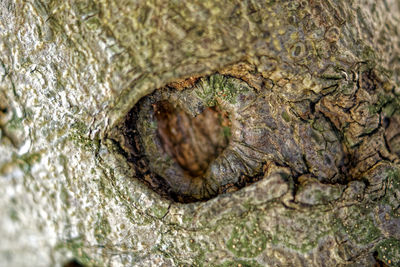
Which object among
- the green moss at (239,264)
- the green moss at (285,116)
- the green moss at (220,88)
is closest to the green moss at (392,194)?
the green moss at (285,116)

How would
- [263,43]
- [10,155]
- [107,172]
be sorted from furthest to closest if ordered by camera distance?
[10,155] < [107,172] < [263,43]

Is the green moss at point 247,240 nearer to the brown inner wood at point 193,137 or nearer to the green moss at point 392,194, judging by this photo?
the brown inner wood at point 193,137

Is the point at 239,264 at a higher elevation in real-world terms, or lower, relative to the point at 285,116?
lower

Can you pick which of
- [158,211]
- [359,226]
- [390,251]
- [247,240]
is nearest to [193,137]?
[158,211]

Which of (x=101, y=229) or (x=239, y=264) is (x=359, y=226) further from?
(x=101, y=229)

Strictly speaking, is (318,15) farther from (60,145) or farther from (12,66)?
(12,66)

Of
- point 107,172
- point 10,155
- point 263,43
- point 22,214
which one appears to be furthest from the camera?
point 22,214

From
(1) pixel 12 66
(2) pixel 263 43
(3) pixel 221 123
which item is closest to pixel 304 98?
(2) pixel 263 43
